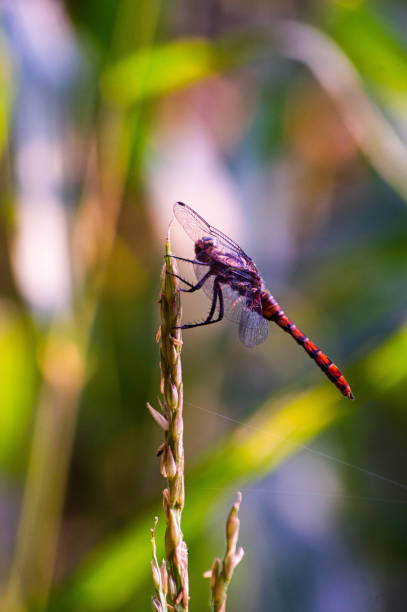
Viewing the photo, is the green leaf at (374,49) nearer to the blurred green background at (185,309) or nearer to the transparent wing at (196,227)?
the blurred green background at (185,309)

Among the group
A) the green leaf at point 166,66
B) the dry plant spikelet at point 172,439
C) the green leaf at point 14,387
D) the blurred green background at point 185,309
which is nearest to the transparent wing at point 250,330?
the blurred green background at point 185,309

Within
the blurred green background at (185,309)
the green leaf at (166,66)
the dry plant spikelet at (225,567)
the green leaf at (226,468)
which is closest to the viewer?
the dry plant spikelet at (225,567)

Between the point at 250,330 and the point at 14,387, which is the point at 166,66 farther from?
the point at 14,387

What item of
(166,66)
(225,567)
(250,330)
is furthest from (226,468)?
(166,66)

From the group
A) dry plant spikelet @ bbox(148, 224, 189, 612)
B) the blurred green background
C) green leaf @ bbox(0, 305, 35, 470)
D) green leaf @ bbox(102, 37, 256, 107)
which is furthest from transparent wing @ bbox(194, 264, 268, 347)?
green leaf @ bbox(102, 37, 256, 107)

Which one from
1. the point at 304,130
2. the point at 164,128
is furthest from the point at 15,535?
the point at 304,130

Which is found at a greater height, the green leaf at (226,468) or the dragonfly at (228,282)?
the dragonfly at (228,282)

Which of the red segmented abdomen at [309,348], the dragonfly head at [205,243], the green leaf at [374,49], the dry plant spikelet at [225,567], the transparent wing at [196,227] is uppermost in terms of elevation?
the green leaf at [374,49]

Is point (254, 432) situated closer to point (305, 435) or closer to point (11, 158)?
point (305, 435)
